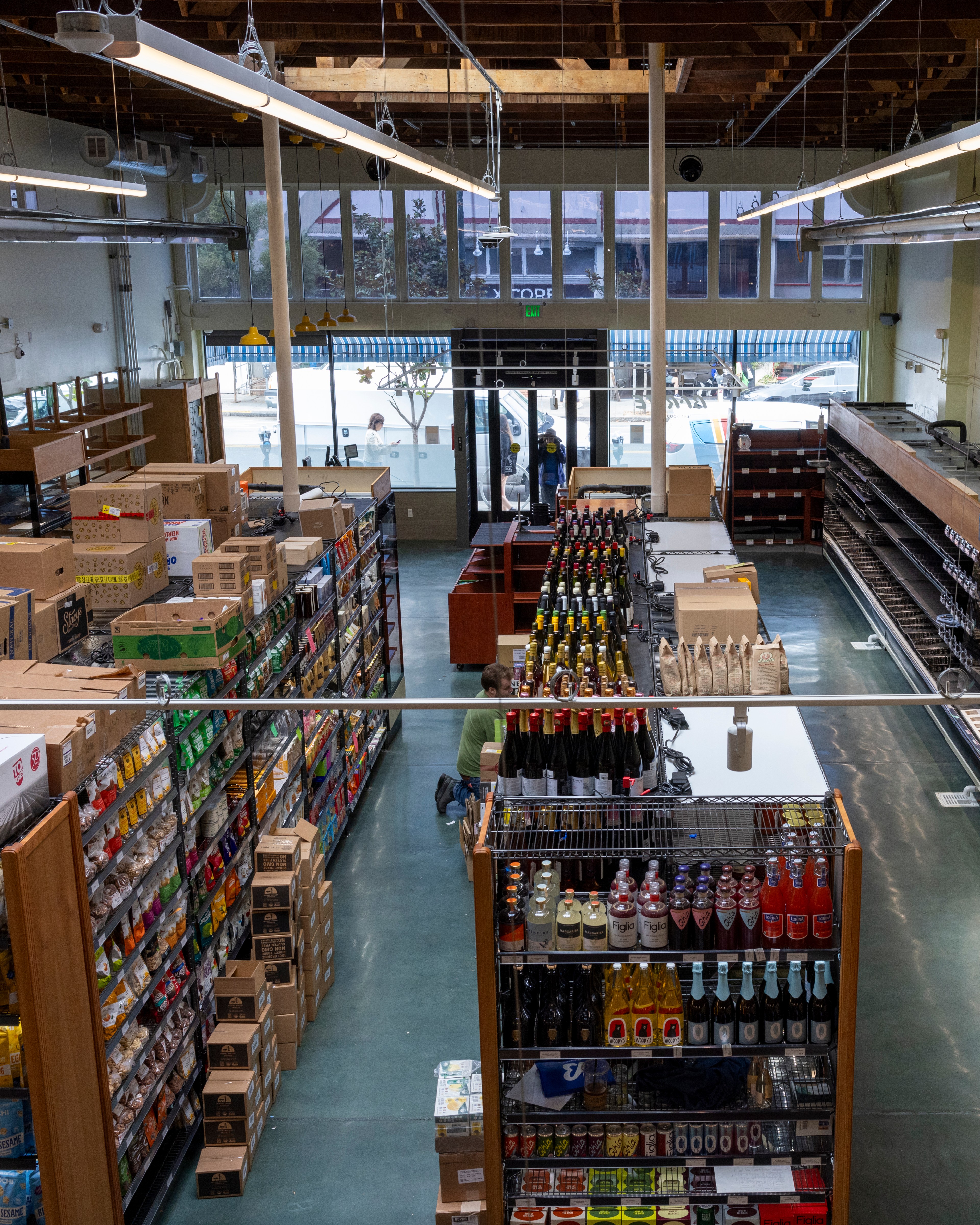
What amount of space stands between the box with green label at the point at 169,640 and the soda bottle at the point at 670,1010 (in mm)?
2653

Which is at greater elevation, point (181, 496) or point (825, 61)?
point (825, 61)

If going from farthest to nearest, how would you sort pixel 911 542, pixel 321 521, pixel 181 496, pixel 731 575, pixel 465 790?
pixel 911 542 < pixel 465 790 < pixel 321 521 < pixel 181 496 < pixel 731 575

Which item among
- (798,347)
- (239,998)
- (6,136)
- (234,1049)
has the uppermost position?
(6,136)

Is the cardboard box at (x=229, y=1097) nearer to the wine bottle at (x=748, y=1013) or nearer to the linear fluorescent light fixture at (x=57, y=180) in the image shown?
the wine bottle at (x=748, y=1013)

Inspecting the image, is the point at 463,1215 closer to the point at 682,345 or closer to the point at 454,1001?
the point at 454,1001

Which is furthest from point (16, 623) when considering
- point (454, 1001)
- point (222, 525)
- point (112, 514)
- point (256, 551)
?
point (454, 1001)

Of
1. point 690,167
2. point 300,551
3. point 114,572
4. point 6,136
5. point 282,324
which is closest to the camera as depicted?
point 114,572

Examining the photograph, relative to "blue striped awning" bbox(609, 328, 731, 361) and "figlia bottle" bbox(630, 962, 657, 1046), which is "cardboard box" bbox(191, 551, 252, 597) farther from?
"blue striped awning" bbox(609, 328, 731, 361)

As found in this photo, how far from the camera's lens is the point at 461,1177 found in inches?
188

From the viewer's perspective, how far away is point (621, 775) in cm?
489

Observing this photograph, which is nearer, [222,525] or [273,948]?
[273,948]

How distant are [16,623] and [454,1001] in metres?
3.02

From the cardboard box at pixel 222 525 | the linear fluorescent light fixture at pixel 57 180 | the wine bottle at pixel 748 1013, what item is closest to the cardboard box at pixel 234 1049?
the wine bottle at pixel 748 1013

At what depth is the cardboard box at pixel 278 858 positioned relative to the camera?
624 centimetres
